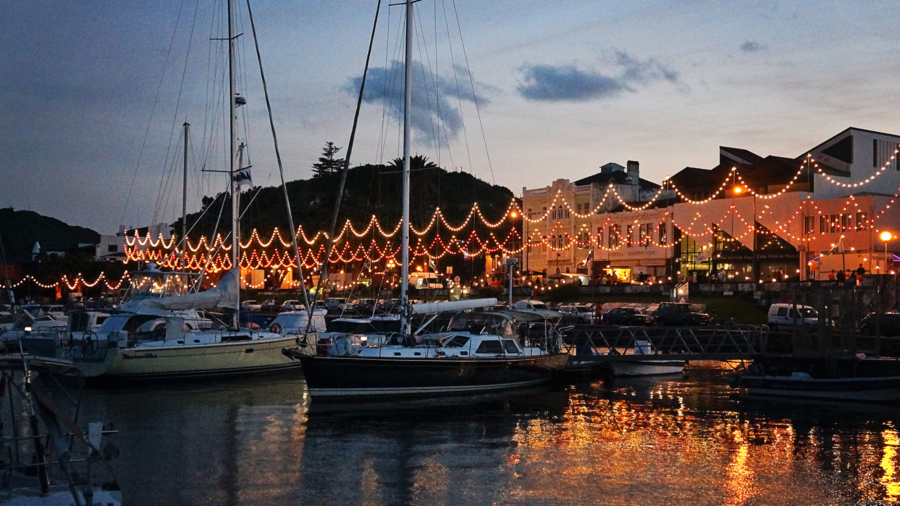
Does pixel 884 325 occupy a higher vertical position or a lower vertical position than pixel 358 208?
lower

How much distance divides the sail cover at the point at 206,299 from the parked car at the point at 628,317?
86.9 feet

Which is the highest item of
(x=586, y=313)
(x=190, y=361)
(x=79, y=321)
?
(x=586, y=313)

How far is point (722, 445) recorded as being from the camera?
2483 centimetres

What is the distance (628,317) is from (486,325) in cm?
2429

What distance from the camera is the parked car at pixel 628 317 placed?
56.7 metres

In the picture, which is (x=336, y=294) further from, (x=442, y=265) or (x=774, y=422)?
(x=774, y=422)

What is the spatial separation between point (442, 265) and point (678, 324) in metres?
55.7

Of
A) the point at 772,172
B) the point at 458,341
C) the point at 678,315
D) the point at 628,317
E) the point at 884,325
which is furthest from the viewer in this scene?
the point at 772,172

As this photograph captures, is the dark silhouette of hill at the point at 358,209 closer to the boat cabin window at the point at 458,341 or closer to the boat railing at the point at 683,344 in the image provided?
the boat railing at the point at 683,344

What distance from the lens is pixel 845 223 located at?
63.3 m

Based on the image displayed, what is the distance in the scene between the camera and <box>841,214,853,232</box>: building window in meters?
62.9

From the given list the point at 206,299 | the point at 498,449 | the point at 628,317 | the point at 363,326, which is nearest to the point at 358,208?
the point at 628,317

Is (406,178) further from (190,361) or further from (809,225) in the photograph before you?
(809,225)

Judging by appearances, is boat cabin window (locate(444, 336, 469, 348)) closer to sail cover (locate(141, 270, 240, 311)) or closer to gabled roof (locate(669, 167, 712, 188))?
sail cover (locate(141, 270, 240, 311))
